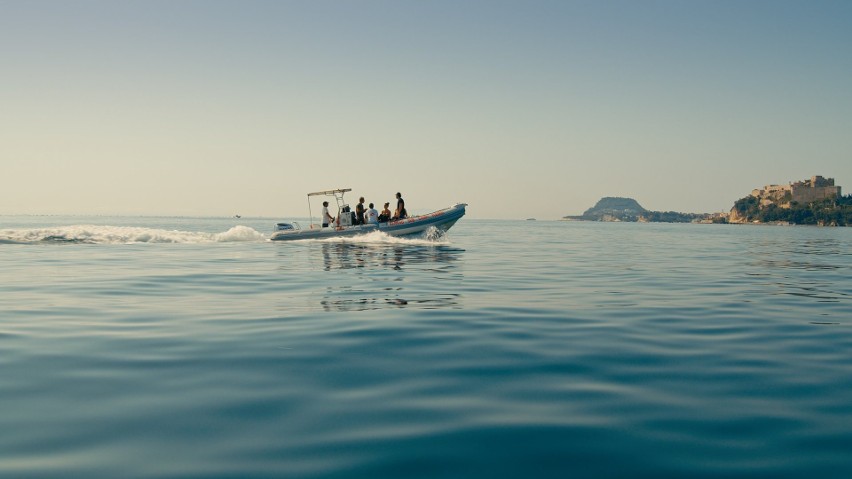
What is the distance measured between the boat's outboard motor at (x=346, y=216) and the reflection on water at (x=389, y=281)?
8.79 metres

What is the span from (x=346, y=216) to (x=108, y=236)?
55.0ft

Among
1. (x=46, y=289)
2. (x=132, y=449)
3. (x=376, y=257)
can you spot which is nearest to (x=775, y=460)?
(x=132, y=449)

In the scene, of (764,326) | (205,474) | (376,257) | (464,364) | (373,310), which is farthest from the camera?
(376,257)

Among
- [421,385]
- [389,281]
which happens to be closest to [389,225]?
[389,281]

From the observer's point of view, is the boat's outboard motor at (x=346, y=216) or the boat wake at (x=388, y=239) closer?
the boat wake at (x=388, y=239)

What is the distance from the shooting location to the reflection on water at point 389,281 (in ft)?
37.7

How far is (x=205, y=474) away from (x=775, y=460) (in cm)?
377

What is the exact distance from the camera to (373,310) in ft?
34.3

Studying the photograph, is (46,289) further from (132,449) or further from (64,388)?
(132,449)

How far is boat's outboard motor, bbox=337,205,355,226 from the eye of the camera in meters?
34.4

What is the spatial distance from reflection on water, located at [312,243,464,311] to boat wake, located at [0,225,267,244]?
743 inches

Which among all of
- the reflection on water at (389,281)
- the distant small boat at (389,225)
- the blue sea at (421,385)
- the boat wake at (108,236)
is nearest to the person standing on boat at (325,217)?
the distant small boat at (389,225)

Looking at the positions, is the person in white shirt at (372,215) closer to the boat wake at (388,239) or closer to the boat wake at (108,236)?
the boat wake at (388,239)

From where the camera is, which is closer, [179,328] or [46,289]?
[179,328]
